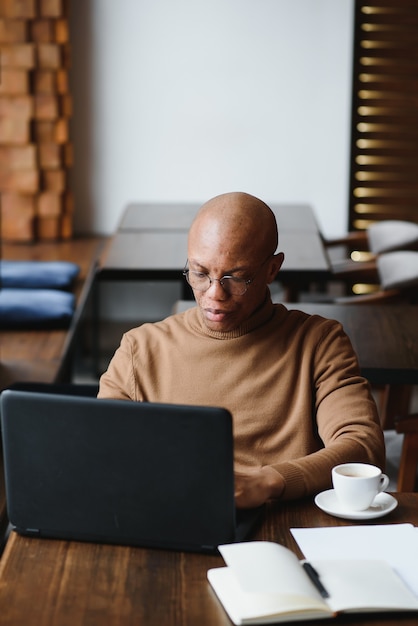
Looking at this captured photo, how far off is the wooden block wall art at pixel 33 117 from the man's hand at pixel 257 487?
4.25m

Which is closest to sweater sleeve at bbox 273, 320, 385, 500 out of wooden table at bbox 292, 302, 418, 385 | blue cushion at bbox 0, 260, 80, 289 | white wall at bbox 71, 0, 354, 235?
wooden table at bbox 292, 302, 418, 385

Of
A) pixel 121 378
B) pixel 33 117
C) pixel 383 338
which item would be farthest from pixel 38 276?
pixel 121 378

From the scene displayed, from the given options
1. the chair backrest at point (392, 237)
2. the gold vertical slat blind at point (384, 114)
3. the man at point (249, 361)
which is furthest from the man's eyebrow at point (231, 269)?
the gold vertical slat blind at point (384, 114)

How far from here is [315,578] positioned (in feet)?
4.40

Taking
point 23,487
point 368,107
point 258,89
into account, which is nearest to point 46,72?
point 258,89

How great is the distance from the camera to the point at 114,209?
6.11m

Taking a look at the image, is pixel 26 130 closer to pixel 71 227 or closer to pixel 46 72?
pixel 46 72

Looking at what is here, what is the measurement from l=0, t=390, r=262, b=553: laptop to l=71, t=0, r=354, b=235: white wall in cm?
462

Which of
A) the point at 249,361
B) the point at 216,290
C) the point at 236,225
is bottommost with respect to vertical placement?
the point at 249,361

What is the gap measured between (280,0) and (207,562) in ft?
15.9

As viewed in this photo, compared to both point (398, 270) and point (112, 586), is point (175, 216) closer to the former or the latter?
point (398, 270)

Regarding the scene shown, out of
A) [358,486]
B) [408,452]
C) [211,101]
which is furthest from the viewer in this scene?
[211,101]

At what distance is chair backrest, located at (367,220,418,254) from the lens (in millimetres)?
5004

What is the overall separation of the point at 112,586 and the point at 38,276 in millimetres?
3449
